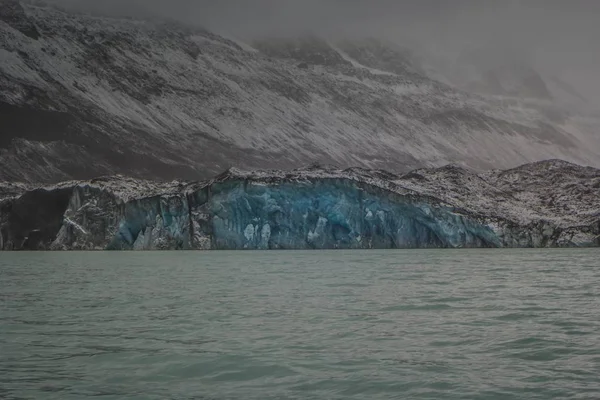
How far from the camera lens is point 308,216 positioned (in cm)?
7544

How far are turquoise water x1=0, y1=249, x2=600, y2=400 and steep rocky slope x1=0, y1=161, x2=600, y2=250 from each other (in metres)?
49.0

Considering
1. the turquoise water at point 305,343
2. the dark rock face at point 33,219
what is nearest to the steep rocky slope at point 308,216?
the dark rock face at point 33,219

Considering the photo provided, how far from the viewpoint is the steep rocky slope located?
73188 millimetres

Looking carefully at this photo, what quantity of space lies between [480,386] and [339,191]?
6423cm

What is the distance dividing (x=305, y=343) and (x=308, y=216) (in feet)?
204

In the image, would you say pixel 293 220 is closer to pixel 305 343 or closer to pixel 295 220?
pixel 295 220

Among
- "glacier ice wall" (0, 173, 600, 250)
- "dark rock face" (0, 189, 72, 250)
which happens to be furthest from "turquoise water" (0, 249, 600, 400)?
"dark rock face" (0, 189, 72, 250)

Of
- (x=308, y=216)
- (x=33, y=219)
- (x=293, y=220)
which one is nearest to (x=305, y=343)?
(x=308, y=216)

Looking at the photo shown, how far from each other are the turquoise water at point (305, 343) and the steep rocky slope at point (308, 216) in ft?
161

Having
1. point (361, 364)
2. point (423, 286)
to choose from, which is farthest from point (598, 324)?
point (423, 286)

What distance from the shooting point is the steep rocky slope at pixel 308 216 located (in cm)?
7319

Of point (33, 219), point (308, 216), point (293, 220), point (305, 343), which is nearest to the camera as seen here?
point (305, 343)

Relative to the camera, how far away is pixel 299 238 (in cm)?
7650

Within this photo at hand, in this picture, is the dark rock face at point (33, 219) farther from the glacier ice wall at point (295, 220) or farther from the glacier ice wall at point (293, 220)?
the glacier ice wall at point (295, 220)
